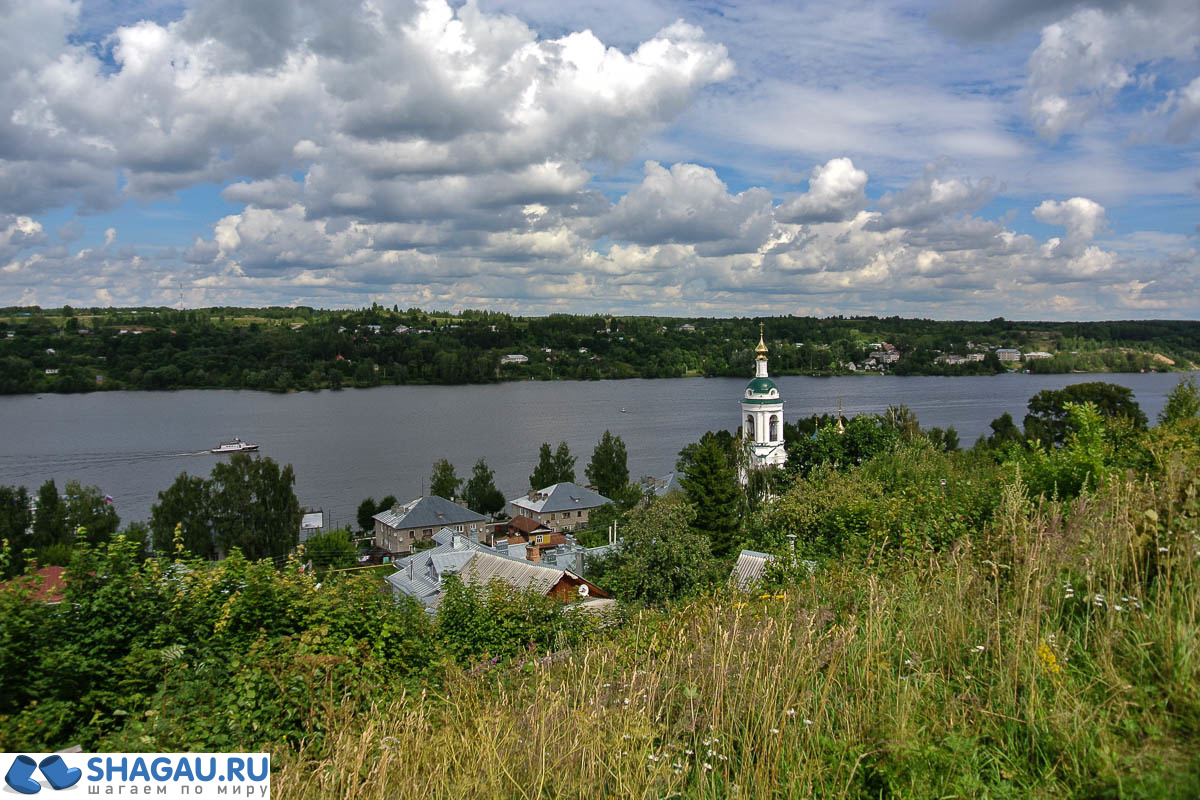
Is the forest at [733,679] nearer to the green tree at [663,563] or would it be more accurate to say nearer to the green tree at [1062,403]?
the green tree at [663,563]

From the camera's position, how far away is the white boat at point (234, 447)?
61406 millimetres

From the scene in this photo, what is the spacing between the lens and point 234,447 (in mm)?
62219

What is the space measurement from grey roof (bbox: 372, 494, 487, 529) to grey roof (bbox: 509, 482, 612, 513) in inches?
133

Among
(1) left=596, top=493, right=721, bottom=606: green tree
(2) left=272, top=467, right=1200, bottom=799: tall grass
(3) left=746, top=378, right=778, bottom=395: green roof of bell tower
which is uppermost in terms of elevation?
(2) left=272, top=467, right=1200, bottom=799: tall grass

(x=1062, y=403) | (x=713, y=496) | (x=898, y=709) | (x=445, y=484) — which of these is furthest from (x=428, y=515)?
(x=898, y=709)

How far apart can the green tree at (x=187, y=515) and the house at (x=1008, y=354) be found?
158 metres

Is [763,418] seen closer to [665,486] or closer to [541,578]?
[665,486]

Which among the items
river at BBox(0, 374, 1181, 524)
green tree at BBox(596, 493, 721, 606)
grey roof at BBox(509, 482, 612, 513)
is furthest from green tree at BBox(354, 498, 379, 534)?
green tree at BBox(596, 493, 721, 606)

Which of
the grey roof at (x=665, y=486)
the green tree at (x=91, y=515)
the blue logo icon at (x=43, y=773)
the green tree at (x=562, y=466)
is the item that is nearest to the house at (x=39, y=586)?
the blue logo icon at (x=43, y=773)

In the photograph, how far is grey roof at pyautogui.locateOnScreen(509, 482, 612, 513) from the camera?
141 feet

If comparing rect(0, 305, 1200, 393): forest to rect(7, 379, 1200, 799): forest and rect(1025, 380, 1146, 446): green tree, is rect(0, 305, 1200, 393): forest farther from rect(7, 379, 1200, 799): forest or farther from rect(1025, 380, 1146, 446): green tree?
rect(7, 379, 1200, 799): forest

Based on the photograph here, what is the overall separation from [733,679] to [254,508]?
35611 millimetres

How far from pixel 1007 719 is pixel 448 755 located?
6.29 ft

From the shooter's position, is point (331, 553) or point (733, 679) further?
point (331, 553)
